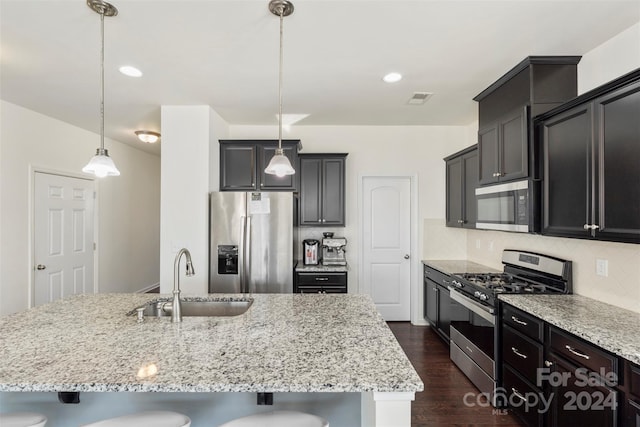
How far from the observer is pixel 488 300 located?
8.36ft

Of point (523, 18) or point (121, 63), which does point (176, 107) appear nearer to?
point (121, 63)

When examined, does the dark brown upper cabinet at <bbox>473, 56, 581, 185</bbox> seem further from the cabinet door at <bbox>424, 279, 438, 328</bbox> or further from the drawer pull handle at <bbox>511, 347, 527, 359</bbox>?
the cabinet door at <bbox>424, 279, 438, 328</bbox>

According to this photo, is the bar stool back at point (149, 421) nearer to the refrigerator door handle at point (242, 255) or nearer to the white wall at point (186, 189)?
the refrigerator door handle at point (242, 255)

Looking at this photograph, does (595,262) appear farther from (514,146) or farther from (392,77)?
(392,77)

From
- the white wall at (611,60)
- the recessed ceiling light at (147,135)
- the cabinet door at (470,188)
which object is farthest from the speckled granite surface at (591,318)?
the recessed ceiling light at (147,135)

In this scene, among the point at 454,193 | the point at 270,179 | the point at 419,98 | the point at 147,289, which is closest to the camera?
the point at 419,98

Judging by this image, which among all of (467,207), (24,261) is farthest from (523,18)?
(24,261)

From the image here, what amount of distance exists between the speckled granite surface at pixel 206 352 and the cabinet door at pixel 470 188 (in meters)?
2.10

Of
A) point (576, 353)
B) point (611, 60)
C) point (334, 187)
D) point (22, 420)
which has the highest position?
point (611, 60)

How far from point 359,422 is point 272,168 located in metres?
1.48

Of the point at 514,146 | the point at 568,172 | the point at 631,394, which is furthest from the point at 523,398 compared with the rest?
the point at 514,146

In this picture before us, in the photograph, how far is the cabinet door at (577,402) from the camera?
1.54 m

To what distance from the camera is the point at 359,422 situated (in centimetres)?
158

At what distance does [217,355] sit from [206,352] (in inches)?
2.4
